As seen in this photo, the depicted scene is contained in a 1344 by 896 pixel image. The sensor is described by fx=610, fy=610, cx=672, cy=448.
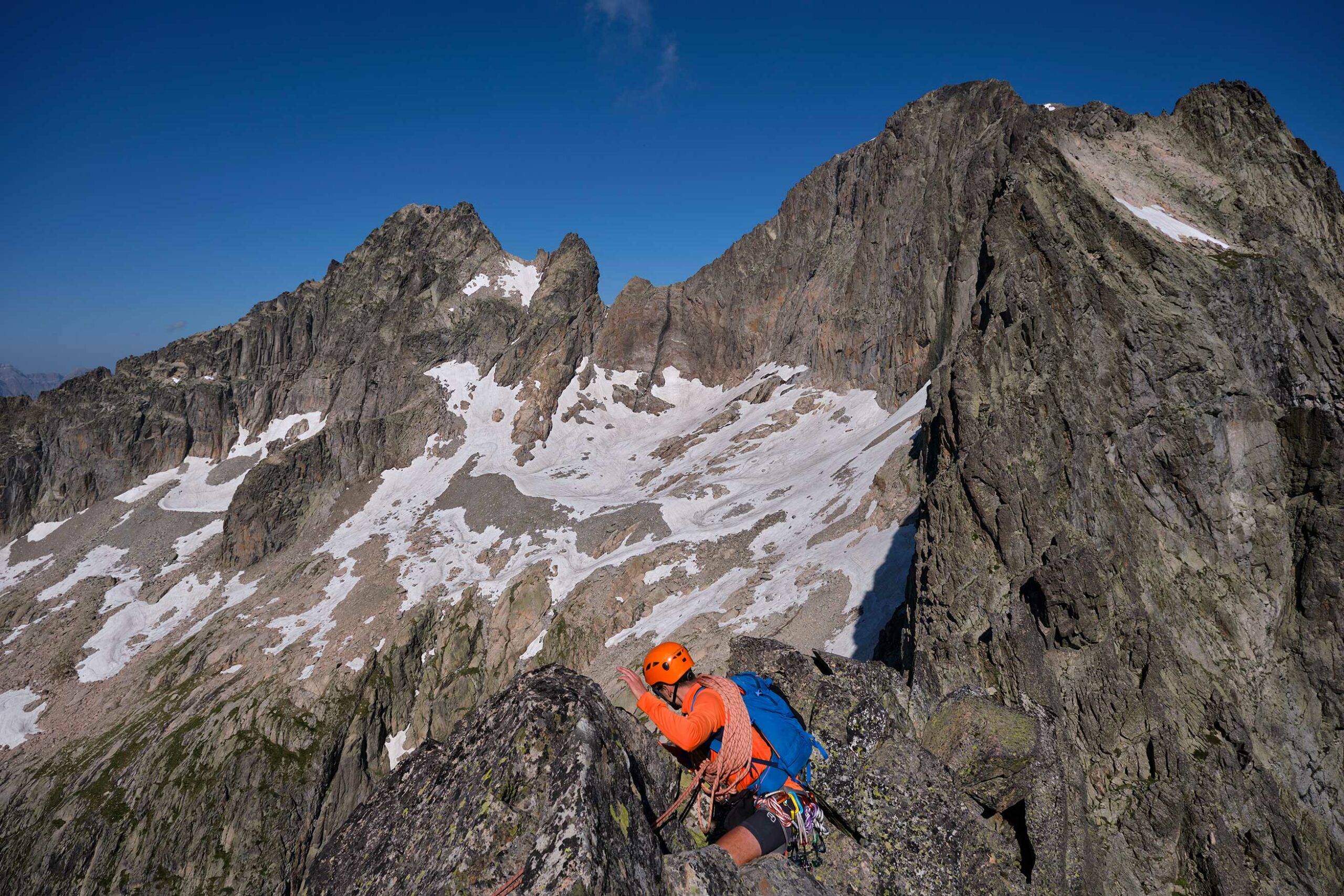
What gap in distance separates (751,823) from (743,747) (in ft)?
2.10

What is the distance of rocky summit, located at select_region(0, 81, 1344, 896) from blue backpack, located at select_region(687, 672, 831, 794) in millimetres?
554

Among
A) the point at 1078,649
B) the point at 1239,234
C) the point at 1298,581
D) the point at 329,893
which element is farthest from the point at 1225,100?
the point at 329,893

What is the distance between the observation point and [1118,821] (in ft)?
43.0

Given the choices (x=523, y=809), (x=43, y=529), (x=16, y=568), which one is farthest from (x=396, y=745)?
(x=43, y=529)

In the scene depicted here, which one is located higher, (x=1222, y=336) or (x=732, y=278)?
(x=732, y=278)

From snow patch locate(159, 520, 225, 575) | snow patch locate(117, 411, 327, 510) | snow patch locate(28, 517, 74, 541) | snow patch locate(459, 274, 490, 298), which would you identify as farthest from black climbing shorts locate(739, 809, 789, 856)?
snow patch locate(28, 517, 74, 541)

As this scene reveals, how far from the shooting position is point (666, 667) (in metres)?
6.37

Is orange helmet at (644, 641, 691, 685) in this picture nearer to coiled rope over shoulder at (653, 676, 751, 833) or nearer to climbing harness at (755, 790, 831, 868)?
coiled rope over shoulder at (653, 676, 751, 833)

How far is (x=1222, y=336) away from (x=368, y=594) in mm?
59748

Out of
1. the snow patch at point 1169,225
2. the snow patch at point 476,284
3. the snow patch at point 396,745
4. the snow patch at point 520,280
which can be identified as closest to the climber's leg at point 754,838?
the snow patch at point 1169,225

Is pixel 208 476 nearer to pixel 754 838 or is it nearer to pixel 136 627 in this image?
pixel 136 627

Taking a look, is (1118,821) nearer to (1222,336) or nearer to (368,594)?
Result: (1222,336)

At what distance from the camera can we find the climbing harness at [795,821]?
593cm

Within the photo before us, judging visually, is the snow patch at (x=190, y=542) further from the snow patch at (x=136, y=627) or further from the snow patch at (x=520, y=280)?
the snow patch at (x=520, y=280)
